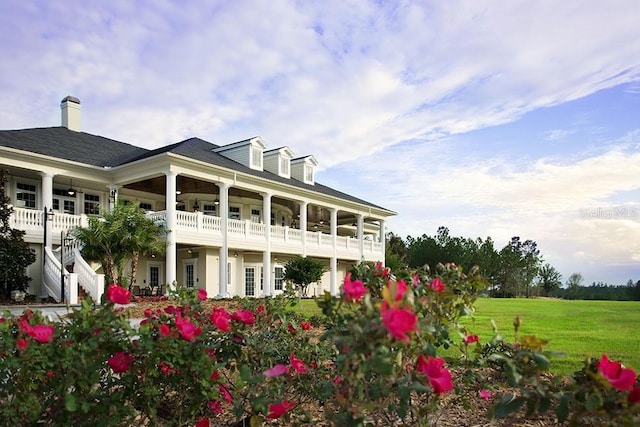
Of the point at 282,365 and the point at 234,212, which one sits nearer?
the point at 282,365

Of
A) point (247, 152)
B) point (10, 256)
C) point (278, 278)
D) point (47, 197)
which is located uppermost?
point (247, 152)

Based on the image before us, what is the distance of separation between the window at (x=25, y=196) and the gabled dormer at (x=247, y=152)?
901 cm

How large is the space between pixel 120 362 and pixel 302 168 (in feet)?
88.8

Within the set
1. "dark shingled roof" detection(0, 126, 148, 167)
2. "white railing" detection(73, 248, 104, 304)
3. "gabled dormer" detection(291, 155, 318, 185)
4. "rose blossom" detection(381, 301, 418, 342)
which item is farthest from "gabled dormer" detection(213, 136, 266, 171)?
"rose blossom" detection(381, 301, 418, 342)

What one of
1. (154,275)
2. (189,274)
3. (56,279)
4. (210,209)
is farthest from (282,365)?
(210,209)

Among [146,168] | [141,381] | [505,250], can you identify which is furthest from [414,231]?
[141,381]

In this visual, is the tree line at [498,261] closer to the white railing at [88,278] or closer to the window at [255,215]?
the window at [255,215]

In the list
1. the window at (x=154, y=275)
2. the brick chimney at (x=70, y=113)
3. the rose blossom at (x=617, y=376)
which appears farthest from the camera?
the brick chimney at (x=70, y=113)

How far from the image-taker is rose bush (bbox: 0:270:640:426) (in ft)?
6.28

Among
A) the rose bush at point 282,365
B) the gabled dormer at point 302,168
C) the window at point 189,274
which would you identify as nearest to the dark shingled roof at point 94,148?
the gabled dormer at point 302,168

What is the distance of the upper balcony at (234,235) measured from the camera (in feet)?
59.9

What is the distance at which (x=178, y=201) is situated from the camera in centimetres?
2558

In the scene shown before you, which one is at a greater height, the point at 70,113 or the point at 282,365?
the point at 70,113

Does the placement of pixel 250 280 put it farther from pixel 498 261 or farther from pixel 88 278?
pixel 498 261
